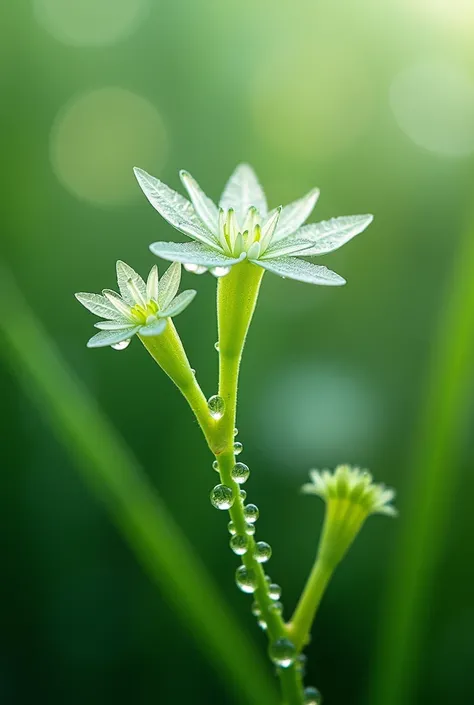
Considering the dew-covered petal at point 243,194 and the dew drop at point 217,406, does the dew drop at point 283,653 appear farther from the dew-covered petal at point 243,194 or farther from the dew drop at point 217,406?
the dew-covered petal at point 243,194

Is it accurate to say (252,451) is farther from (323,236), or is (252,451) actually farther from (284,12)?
(284,12)

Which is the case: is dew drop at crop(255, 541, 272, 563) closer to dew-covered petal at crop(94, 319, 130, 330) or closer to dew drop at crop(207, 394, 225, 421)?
dew drop at crop(207, 394, 225, 421)

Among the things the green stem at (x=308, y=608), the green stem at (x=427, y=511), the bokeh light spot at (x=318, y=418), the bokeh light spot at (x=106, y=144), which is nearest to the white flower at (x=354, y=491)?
the green stem at (x=308, y=608)

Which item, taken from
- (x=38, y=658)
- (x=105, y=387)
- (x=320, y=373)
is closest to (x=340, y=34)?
(x=320, y=373)

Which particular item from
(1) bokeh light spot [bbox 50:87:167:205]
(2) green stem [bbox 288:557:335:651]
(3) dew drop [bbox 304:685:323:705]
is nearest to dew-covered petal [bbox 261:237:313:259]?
(2) green stem [bbox 288:557:335:651]

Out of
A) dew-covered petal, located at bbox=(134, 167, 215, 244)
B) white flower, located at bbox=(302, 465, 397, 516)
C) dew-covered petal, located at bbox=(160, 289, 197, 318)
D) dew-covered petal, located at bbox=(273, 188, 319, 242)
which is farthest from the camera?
white flower, located at bbox=(302, 465, 397, 516)

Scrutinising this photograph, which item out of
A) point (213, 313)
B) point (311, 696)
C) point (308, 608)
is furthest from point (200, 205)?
point (213, 313)

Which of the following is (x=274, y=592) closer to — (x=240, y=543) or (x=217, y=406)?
(x=240, y=543)
